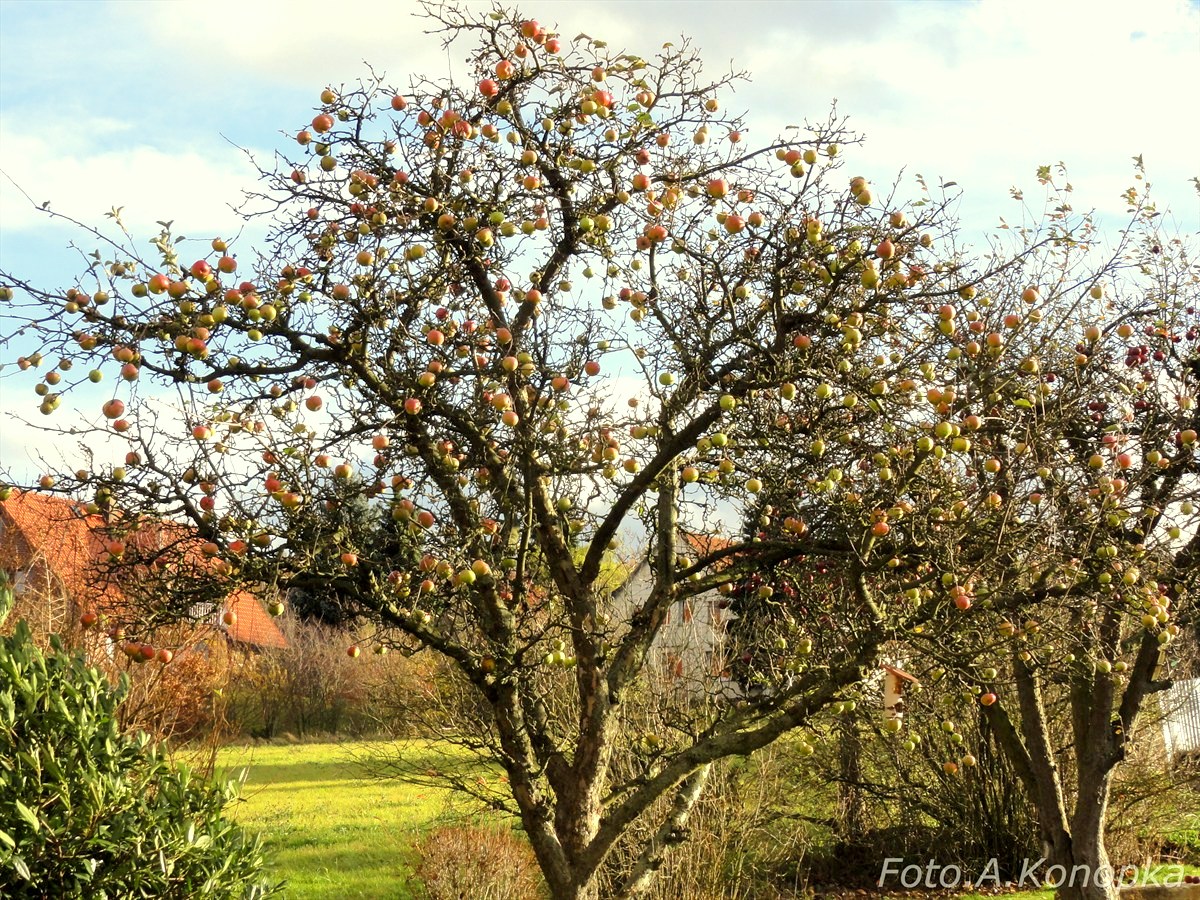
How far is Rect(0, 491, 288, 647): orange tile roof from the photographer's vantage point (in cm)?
426

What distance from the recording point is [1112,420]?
19.9ft

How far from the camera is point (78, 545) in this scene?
22.6 ft

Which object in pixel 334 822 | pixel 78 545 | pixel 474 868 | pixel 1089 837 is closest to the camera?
pixel 1089 837

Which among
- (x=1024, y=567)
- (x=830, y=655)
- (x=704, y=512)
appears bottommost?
(x=830, y=655)

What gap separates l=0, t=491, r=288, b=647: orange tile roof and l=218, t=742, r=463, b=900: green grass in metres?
1.36

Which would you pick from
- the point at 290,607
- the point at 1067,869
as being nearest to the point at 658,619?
the point at 1067,869

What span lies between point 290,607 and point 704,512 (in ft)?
69.9

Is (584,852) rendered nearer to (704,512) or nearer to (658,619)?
(658,619)

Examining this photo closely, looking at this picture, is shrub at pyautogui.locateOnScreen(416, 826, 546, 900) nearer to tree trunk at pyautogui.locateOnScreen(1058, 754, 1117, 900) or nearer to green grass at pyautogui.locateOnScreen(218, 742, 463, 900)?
green grass at pyautogui.locateOnScreen(218, 742, 463, 900)

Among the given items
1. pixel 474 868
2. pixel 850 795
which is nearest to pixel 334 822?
pixel 474 868

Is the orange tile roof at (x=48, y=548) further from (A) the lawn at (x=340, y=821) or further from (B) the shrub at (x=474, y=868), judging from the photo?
(B) the shrub at (x=474, y=868)

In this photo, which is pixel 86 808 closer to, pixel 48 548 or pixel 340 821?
pixel 48 548

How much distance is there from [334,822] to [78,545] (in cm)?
678

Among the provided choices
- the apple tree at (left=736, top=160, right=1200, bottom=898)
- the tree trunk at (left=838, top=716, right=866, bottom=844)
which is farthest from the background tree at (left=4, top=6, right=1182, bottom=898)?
the tree trunk at (left=838, top=716, right=866, bottom=844)
